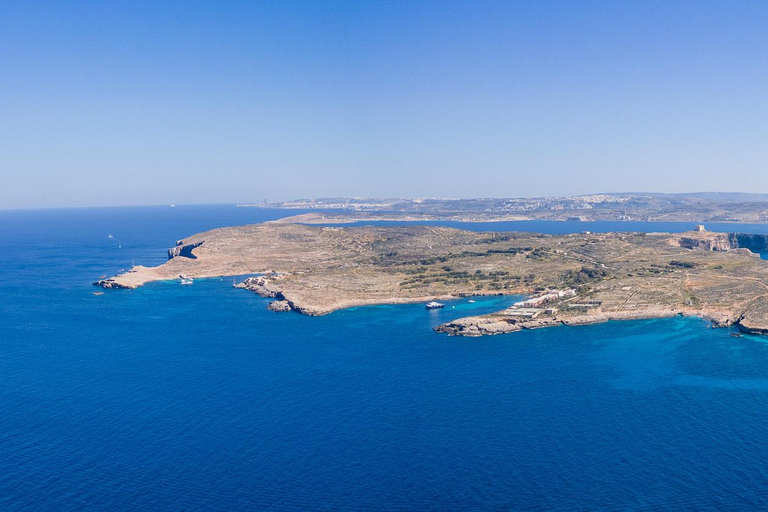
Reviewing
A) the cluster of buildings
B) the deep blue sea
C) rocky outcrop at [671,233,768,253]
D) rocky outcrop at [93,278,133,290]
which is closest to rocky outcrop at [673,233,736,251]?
rocky outcrop at [671,233,768,253]

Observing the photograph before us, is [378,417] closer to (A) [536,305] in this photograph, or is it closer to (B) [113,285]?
(A) [536,305]

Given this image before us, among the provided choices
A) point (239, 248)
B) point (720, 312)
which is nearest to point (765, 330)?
point (720, 312)

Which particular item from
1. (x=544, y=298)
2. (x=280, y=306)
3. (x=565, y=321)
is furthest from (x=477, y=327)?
(x=280, y=306)

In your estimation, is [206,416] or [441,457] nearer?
[441,457]

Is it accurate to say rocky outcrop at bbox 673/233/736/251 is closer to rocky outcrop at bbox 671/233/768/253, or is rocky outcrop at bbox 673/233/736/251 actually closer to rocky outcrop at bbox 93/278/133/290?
rocky outcrop at bbox 671/233/768/253

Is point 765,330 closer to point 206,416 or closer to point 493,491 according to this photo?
point 493,491

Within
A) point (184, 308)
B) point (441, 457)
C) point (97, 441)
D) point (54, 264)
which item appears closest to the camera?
point (441, 457)

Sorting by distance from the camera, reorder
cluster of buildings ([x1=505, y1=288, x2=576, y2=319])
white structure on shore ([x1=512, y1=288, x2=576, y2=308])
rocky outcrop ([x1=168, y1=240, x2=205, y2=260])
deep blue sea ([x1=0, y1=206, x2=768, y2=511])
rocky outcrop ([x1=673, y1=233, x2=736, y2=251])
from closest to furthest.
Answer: deep blue sea ([x1=0, y1=206, x2=768, y2=511]), cluster of buildings ([x1=505, y1=288, x2=576, y2=319]), white structure on shore ([x1=512, y1=288, x2=576, y2=308]), rocky outcrop ([x1=168, y1=240, x2=205, y2=260]), rocky outcrop ([x1=673, y1=233, x2=736, y2=251])
